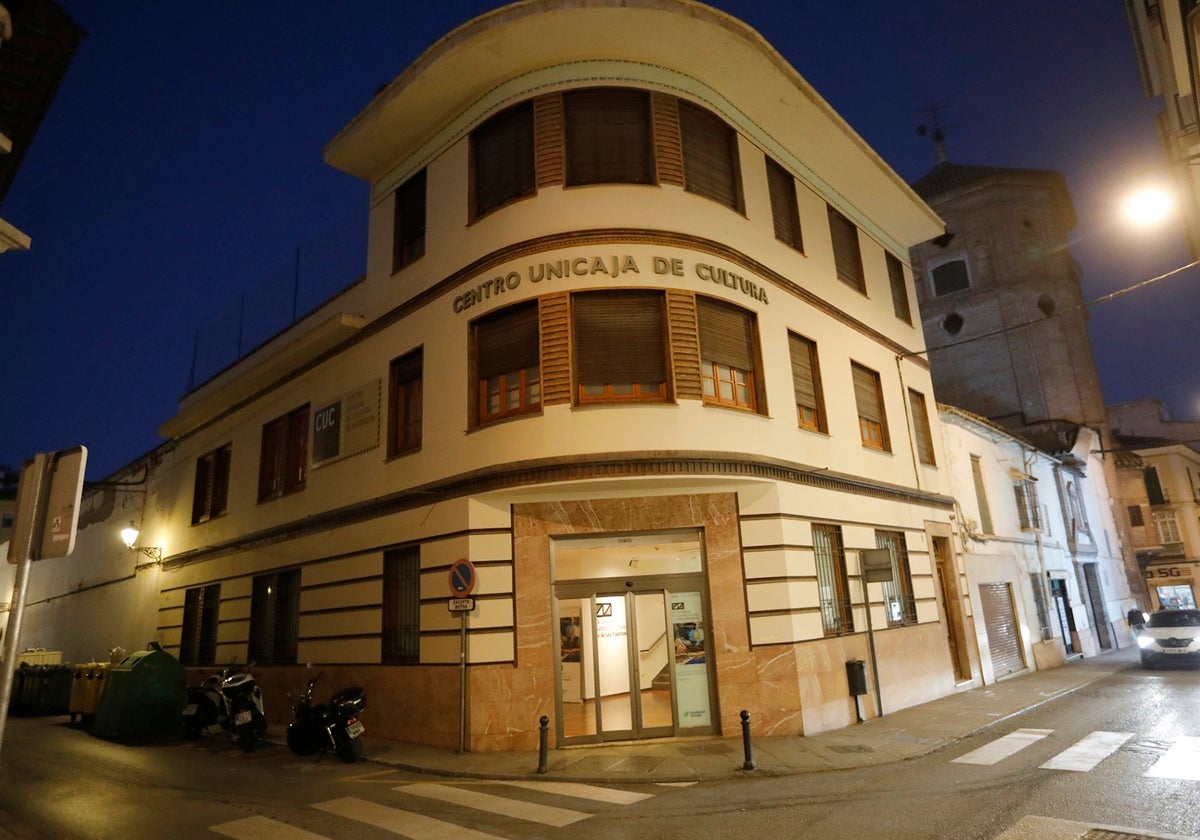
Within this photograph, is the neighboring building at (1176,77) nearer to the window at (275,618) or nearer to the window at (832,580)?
the window at (832,580)

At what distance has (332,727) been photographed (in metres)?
10.6

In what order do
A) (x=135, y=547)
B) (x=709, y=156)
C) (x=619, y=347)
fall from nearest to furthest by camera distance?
(x=619, y=347) → (x=709, y=156) → (x=135, y=547)

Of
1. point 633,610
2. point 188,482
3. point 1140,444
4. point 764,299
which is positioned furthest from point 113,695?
point 1140,444

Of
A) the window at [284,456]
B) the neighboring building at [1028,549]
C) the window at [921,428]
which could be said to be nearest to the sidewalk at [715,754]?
the neighboring building at [1028,549]

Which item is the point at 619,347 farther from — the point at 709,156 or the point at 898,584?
the point at 898,584

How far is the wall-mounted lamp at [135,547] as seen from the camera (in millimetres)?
21438

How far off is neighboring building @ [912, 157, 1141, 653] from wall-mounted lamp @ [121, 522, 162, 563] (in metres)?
30.3

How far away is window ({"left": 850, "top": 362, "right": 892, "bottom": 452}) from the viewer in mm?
15430

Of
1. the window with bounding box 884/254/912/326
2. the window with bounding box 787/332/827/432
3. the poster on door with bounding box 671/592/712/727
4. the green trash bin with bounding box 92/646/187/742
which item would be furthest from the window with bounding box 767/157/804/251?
the green trash bin with bounding box 92/646/187/742

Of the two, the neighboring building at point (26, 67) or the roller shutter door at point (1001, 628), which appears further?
the roller shutter door at point (1001, 628)

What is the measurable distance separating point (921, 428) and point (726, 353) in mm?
8291

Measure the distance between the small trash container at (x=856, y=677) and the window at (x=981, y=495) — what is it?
9.49m

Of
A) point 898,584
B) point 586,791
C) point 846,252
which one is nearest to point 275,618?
point 586,791

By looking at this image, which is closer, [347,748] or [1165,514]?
[347,748]
